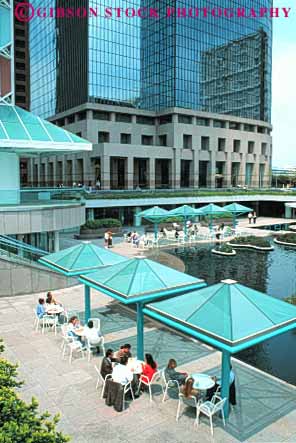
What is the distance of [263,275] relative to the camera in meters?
22.5

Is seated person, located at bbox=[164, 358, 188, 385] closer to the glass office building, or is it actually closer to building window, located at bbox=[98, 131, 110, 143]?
building window, located at bbox=[98, 131, 110, 143]

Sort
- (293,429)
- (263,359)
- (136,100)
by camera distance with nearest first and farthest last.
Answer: (293,429) < (263,359) < (136,100)

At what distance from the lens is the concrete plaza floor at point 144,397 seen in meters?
8.01

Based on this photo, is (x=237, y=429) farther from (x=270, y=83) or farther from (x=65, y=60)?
(x=270, y=83)


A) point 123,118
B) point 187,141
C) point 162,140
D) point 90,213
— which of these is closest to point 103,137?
point 123,118

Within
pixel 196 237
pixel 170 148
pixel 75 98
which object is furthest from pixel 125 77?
pixel 196 237

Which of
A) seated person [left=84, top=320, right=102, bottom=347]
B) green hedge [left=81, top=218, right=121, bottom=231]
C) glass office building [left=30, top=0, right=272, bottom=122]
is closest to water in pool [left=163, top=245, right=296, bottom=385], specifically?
seated person [left=84, top=320, right=102, bottom=347]

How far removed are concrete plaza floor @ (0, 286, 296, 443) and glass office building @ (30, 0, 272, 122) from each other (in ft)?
181

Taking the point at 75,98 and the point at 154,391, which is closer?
the point at 154,391

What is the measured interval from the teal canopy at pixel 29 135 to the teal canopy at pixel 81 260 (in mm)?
9479

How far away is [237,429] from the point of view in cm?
819

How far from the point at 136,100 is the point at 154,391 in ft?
208

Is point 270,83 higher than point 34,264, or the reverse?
point 270,83

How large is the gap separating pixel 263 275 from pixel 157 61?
5602cm
